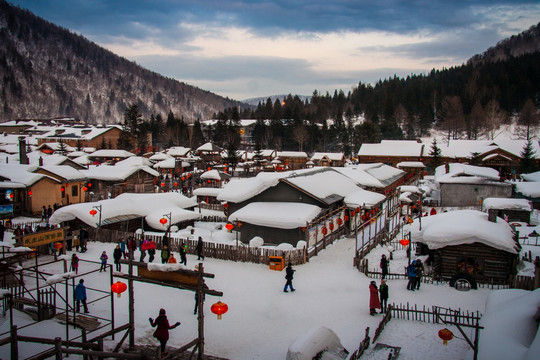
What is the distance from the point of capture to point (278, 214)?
23688 mm

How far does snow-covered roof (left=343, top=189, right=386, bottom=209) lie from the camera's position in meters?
27.5

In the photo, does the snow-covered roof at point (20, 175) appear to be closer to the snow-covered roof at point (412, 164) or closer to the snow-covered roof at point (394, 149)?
the snow-covered roof at point (412, 164)

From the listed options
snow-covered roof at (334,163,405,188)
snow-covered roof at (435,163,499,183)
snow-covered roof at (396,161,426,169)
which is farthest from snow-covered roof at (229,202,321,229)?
snow-covered roof at (396,161,426,169)

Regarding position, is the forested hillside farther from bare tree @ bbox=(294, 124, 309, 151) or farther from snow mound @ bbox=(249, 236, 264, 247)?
snow mound @ bbox=(249, 236, 264, 247)

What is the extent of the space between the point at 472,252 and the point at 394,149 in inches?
2272

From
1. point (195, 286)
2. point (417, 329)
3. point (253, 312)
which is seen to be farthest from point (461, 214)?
point (195, 286)

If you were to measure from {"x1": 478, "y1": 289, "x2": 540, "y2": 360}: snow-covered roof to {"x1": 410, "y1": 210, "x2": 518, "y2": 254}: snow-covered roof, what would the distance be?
726 cm

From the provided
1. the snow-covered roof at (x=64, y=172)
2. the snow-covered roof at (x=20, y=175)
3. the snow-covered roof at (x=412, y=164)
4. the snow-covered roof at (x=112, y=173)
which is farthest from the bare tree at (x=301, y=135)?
the snow-covered roof at (x=20, y=175)

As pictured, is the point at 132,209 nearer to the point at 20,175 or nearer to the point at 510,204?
the point at 20,175

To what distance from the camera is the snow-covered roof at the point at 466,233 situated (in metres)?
16.3

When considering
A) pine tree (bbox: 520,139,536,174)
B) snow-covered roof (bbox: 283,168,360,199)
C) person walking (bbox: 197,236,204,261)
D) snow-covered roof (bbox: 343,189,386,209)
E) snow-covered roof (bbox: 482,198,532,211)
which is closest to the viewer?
person walking (bbox: 197,236,204,261)

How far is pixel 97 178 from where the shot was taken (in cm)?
4512

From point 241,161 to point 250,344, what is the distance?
7239 cm

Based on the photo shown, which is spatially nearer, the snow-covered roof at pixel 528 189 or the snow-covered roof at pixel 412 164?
the snow-covered roof at pixel 528 189
